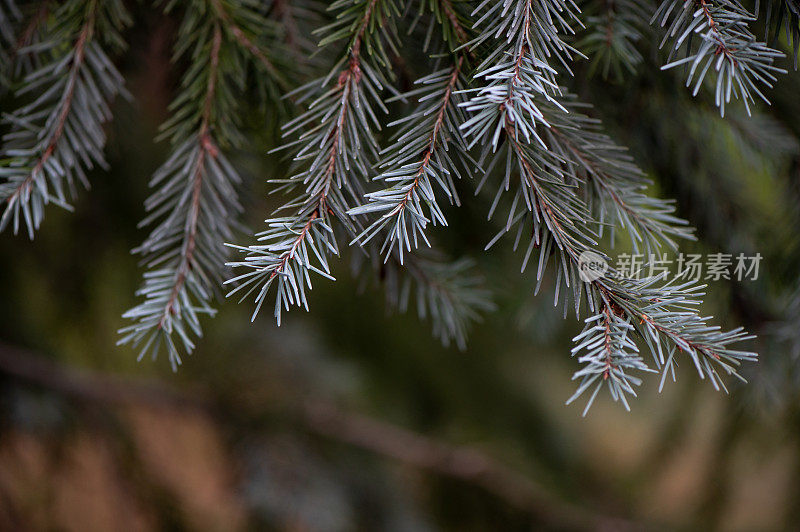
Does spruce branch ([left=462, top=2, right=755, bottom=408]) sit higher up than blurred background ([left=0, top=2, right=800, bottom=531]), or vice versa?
spruce branch ([left=462, top=2, right=755, bottom=408])

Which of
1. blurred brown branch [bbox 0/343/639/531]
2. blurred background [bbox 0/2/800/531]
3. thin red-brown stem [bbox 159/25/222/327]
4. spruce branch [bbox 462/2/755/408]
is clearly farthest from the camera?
blurred brown branch [bbox 0/343/639/531]

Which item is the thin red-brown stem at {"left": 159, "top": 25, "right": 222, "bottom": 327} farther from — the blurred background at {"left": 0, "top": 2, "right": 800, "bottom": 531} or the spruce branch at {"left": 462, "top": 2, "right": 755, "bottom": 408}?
the blurred background at {"left": 0, "top": 2, "right": 800, "bottom": 531}

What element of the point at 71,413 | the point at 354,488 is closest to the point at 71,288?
the point at 71,413

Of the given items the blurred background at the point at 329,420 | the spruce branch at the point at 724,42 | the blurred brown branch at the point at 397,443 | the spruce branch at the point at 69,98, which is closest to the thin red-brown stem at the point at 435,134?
the spruce branch at the point at 724,42

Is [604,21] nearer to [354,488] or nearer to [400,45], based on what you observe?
[400,45]

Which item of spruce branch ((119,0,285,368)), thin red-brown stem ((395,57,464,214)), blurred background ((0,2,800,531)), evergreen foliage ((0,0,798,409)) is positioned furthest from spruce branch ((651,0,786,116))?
blurred background ((0,2,800,531))

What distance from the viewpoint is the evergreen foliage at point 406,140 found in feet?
1.13

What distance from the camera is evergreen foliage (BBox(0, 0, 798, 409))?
34 cm

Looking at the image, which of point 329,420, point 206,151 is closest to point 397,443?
point 329,420

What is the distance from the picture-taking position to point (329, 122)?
407 mm

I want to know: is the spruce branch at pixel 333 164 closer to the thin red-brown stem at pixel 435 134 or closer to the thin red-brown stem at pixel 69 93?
the thin red-brown stem at pixel 435 134

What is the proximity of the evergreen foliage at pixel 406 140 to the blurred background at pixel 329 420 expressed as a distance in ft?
0.91

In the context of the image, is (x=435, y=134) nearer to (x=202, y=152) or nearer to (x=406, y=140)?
(x=406, y=140)

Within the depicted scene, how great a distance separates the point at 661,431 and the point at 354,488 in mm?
716
